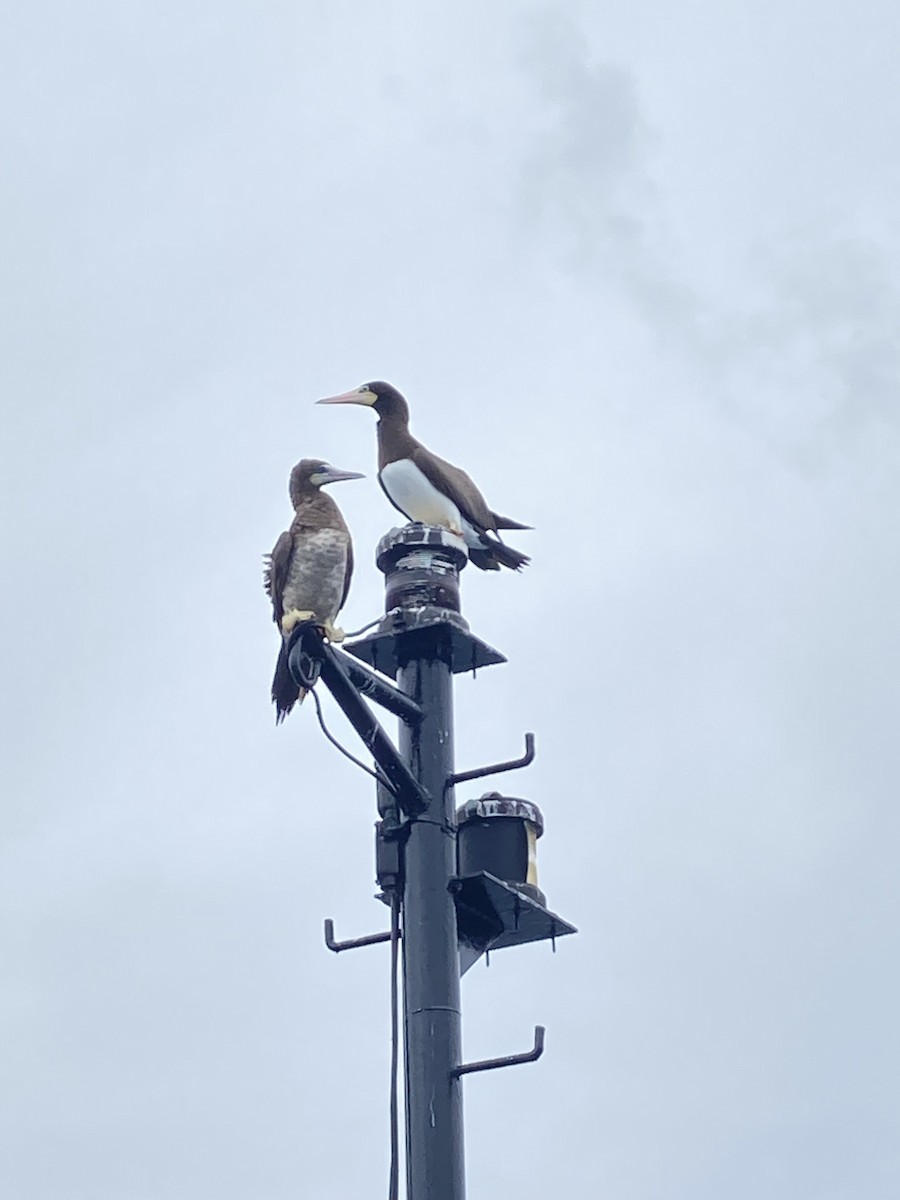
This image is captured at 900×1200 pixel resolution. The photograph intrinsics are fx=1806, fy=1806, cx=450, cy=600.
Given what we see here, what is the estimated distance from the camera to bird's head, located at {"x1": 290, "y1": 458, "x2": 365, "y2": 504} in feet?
22.1

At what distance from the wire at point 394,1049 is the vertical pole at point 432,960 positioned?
0.11ft

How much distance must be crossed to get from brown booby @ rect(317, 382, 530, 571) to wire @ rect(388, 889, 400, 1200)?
155 centimetres

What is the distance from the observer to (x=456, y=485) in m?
6.71

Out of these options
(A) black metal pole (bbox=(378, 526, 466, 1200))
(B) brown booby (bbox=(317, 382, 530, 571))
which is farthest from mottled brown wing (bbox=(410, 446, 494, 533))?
(A) black metal pole (bbox=(378, 526, 466, 1200))

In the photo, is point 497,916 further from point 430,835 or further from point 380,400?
point 380,400

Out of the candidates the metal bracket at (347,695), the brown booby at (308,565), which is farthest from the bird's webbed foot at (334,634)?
the metal bracket at (347,695)

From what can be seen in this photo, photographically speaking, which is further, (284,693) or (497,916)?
(284,693)

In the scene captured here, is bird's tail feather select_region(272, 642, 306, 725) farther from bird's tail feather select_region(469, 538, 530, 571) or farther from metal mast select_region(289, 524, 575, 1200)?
bird's tail feather select_region(469, 538, 530, 571)

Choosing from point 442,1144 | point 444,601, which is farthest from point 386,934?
point 444,601

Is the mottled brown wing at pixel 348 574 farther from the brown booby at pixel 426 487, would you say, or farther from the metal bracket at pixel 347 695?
the metal bracket at pixel 347 695

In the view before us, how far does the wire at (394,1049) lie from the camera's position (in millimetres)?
5055

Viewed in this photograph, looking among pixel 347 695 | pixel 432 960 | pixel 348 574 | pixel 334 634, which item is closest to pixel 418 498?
pixel 348 574

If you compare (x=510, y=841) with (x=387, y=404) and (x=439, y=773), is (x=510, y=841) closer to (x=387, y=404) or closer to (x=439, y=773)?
(x=439, y=773)

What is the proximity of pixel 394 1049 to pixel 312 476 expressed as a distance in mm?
2352
